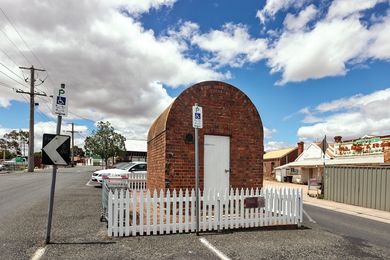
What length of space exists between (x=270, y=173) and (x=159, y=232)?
46631mm

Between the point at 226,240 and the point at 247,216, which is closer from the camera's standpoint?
the point at 226,240

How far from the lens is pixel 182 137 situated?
31.4ft

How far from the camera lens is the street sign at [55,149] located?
675cm

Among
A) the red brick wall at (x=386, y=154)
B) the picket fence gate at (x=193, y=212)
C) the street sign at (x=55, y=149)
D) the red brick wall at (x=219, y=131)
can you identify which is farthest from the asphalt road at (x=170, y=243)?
the red brick wall at (x=386, y=154)

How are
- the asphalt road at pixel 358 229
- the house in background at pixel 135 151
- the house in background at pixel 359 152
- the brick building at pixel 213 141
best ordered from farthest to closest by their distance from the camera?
the house in background at pixel 135 151 < the house in background at pixel 359 152 < the brick building at pixel 213 141 < the asphalt road at pixel 358 229

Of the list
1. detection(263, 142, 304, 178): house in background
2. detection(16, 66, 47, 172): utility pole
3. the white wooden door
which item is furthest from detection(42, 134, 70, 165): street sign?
detection(263, 142, 304, 178): house in background

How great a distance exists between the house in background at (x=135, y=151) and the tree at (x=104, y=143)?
8.37 m

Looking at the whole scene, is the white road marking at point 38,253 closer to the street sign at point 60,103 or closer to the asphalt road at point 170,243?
the asphalt road at point 170,243

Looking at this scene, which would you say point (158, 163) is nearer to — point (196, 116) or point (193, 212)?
point (193, 212)

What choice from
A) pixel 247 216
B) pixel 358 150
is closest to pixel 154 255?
pixel 247 216

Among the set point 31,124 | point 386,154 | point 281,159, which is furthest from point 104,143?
point 386,154

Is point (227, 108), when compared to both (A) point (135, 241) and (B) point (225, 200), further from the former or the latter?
(A) point (135, 241)

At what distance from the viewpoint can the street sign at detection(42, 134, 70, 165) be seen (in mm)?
6746

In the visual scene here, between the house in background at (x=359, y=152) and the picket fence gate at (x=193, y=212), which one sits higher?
the house in background at (x=359, y=152)
